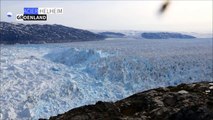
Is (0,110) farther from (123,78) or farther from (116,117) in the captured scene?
(116,117)

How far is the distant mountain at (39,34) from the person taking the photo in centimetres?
7161

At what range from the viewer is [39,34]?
7719 cm

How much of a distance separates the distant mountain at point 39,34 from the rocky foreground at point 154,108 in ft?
208

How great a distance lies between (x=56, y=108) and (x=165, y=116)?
9.39 meters

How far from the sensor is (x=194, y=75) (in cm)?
1920

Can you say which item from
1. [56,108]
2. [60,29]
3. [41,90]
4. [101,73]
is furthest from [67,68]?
[60,29]

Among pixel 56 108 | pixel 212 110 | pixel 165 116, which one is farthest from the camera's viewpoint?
pixel 56 108

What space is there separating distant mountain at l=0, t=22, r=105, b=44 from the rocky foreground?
63.3 meters

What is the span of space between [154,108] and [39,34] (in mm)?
72885

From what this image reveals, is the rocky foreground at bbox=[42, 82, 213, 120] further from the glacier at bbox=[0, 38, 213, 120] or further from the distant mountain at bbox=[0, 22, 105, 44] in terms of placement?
the distant mountain at bbox=[0, 22, 105, 44]

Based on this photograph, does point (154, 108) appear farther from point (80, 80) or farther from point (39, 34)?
point (39, 34)

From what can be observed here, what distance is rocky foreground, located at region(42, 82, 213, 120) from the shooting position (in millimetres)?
5402

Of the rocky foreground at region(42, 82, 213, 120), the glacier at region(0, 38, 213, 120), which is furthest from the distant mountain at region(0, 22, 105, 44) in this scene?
the rocky foreground at region(42, 82, 213, 120)

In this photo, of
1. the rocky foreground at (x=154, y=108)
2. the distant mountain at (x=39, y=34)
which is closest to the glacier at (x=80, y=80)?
the rocky foreground at (x=154, y=108)
